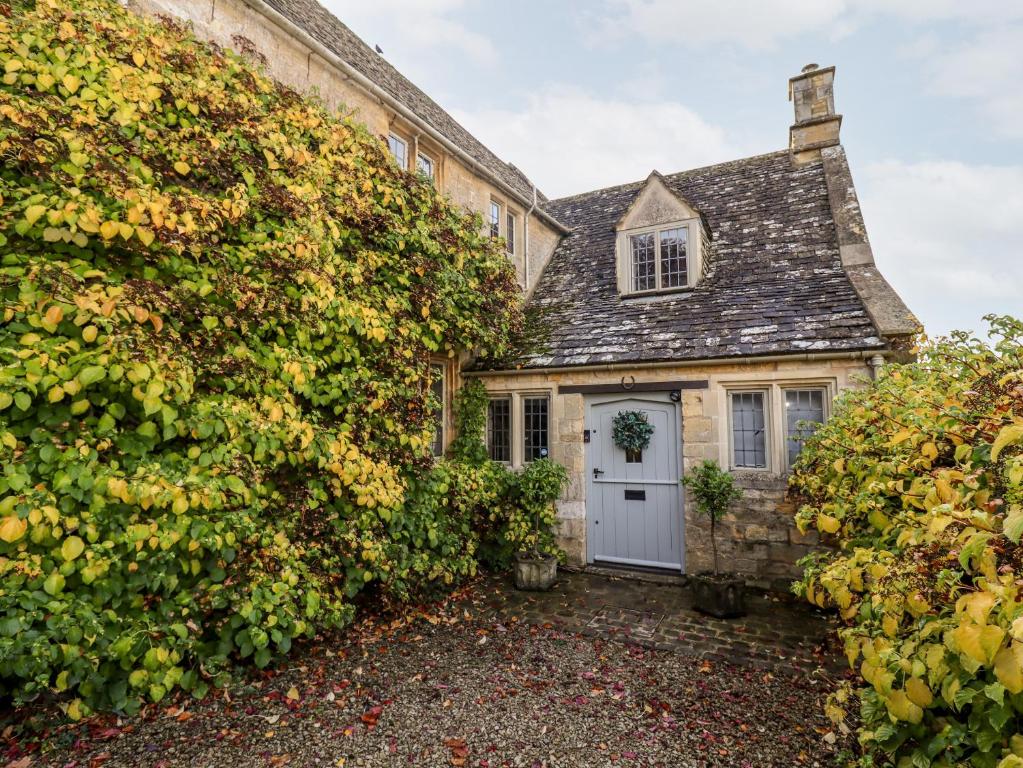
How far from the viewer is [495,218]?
11.1m

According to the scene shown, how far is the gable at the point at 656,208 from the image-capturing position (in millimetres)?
9477

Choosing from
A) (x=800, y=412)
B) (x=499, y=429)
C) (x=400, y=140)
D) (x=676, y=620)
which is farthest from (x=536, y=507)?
(x=400, y=140)

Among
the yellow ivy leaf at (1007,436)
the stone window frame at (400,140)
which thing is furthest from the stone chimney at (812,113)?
the yellow ivy leaf at (1007,436)

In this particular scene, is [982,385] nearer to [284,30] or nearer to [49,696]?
[49,696]

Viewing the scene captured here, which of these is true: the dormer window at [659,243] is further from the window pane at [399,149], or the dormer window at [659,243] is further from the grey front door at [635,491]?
the window pane at [399,149]

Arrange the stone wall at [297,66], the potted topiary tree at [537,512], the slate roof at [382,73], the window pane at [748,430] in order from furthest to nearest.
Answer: the slate roof at [382,73] < the potted topiary tree at [537,512] < the window pane at [748,430] < the stone wall at [297,66]

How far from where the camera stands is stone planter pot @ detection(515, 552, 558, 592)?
7168 mm

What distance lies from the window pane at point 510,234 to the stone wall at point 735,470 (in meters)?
4.17

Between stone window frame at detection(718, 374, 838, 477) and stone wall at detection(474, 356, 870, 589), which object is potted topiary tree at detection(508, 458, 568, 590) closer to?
stone wall at detection(474, 356, 870, 589)

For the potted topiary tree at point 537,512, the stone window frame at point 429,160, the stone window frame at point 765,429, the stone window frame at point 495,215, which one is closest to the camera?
the stone window frame at point 765,429

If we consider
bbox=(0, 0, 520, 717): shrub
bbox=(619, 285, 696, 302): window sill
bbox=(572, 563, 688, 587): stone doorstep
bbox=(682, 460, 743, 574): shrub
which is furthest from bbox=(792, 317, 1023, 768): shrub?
bbox=(619, 285, 696, 302): window sill

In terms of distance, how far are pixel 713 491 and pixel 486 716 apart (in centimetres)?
430

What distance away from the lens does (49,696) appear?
3.79 metres

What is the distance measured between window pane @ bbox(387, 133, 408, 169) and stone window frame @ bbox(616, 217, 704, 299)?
14.4ft
